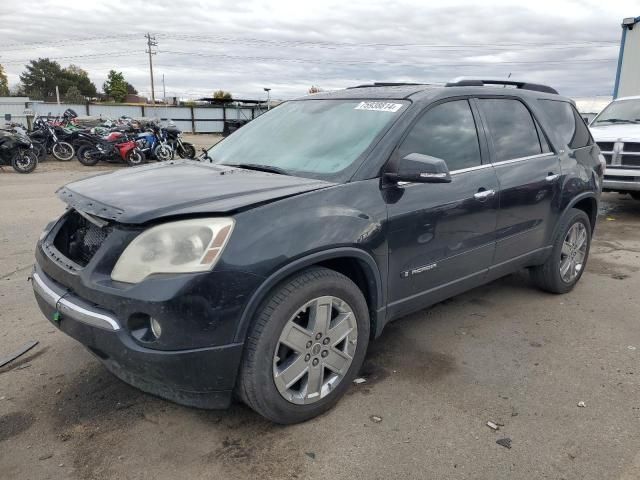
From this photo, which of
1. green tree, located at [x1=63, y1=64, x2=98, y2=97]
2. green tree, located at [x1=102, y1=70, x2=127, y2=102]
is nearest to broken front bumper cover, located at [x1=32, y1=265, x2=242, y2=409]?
green tree, located at [x1=102, y1=70, x2=127, y2=102]

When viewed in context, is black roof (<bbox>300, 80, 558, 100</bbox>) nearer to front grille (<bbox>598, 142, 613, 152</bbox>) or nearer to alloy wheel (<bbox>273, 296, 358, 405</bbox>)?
alloy wheel (<bbox>273, 296, 358, 405</bbox>)

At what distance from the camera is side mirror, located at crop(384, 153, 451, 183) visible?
2881 mm

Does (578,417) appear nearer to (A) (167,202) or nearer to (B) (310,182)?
(B) (310,182)

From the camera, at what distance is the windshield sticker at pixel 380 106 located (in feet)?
10.9

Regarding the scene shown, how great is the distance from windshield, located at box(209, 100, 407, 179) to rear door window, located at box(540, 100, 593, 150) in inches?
74.1

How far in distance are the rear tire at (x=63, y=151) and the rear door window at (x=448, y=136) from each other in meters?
15.2

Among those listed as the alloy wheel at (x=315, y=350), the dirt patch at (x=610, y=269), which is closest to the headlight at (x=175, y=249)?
the alloy wheel at (x=315, y=350)

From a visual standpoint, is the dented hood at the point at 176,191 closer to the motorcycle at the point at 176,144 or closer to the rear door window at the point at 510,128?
the rear door window at the point at 510,128

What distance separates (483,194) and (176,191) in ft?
6.59

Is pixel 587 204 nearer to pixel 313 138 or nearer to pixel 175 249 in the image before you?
pixel 313 138

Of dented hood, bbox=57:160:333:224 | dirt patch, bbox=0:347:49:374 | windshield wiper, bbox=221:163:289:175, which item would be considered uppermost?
windshield wiper, bbox=221:163:289:175

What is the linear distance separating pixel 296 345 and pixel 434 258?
1128 mm

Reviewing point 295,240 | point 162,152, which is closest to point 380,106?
point 295,240

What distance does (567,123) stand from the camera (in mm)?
4719
